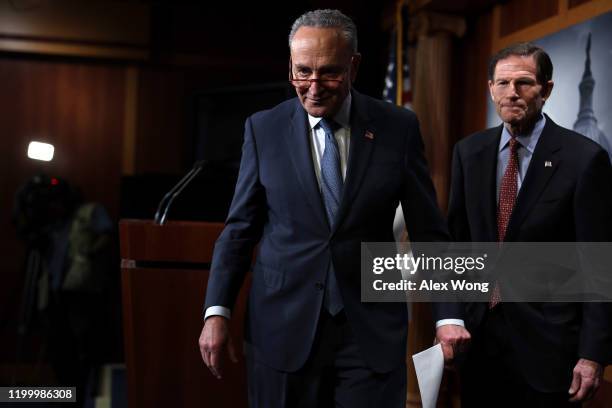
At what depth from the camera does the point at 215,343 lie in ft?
5.64

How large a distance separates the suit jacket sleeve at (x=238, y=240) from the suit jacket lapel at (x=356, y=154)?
8.6 inches

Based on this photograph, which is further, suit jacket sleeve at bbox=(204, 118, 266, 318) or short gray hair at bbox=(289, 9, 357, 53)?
suit jacket sleeve at bbox=(204, 118, 266, 318)

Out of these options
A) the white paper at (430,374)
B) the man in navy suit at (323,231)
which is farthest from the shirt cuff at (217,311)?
the white paper at (430,374)

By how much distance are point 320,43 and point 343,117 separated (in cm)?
19

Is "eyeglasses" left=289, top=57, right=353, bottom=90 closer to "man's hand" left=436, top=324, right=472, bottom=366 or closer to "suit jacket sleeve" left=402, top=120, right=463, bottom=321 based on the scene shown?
"suit jacket sleeve" left=402, top=120, right=463, bottom=321

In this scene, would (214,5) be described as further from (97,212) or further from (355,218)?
(355,218)

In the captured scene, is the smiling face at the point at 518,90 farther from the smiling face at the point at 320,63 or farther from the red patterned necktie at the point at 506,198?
the smiling face at the point at 320,63

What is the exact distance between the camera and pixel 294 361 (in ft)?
5.55

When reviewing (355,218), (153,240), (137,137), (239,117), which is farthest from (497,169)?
(137,137)

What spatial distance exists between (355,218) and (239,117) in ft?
14.0

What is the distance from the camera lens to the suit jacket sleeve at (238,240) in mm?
1784

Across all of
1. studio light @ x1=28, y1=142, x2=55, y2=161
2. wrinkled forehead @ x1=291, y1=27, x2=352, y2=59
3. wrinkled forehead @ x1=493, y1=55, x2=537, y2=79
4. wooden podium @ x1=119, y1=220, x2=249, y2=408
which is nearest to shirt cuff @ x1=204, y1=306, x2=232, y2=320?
wrinkled forehead @ x1=291, y1=27, x2=352, y2=59

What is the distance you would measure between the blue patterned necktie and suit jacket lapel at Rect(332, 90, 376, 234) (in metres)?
0.02

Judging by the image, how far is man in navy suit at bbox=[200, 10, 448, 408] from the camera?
168 cm
